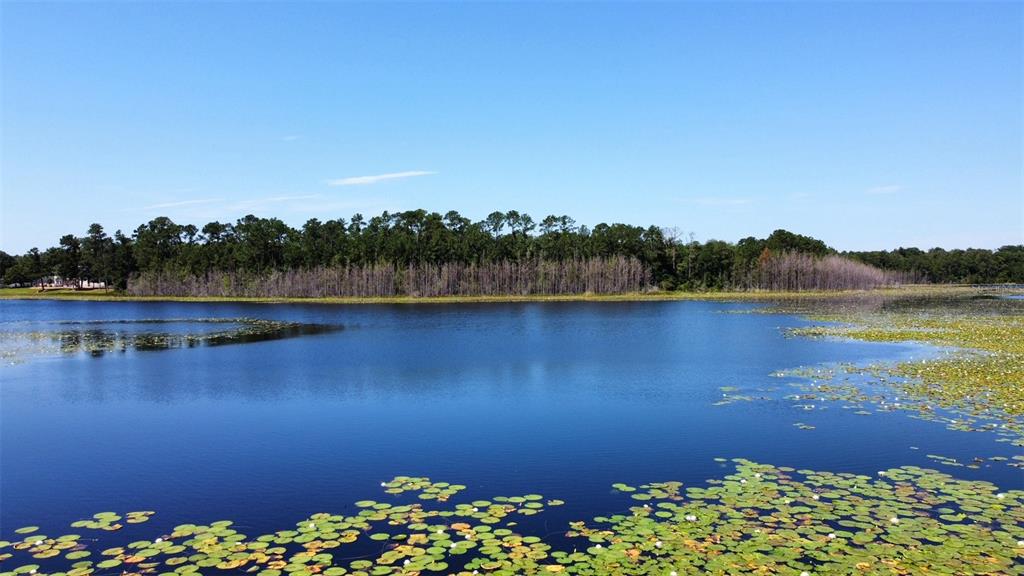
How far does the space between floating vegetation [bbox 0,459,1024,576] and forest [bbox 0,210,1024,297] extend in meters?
107

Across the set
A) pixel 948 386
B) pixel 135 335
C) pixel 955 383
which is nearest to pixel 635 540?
pixel 948 386

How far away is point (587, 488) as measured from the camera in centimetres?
1308

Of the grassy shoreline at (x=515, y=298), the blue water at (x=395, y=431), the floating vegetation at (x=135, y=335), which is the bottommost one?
the blue water at (x=395, y=431)

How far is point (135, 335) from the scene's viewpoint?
49219 millimetres

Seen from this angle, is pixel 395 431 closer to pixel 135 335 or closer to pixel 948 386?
pixel 948 386

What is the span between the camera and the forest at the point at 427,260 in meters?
122

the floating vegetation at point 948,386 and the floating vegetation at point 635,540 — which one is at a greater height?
the floating vegetation at point 948,386

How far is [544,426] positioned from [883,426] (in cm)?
854

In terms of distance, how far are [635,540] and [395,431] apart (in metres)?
9.37

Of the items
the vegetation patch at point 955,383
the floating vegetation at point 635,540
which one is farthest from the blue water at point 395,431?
the vegetation patch at point 955,383

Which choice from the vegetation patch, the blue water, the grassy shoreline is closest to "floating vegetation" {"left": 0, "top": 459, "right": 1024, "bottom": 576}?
the blue water

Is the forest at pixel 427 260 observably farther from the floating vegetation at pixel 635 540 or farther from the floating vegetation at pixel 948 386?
the floating vegetation at pixel 635 540

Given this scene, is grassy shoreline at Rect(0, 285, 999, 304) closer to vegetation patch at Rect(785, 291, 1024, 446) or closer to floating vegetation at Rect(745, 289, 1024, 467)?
vegetation patch at Rect(785, 291, 1024, 446)

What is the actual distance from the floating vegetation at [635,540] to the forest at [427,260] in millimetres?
107106
